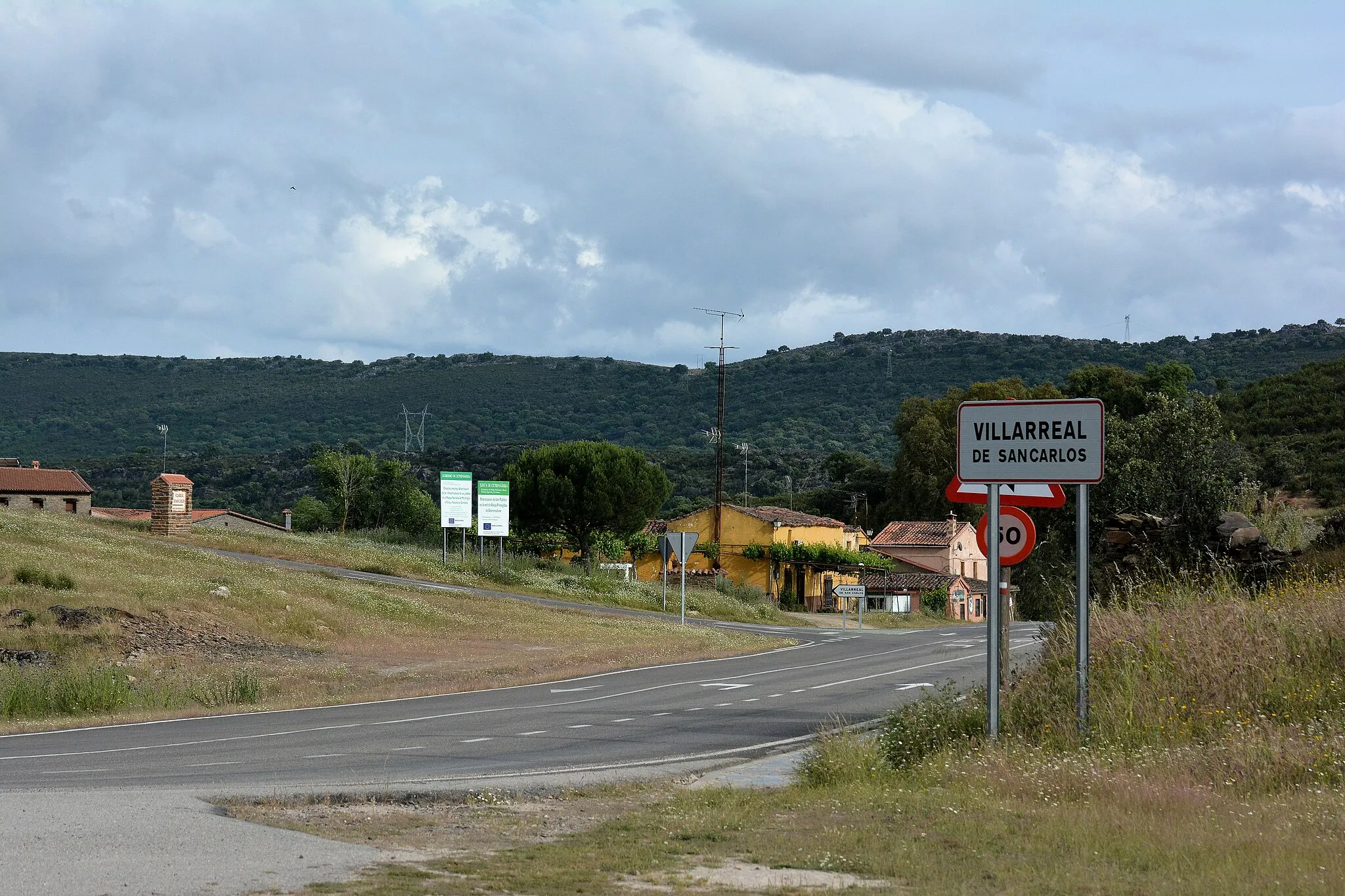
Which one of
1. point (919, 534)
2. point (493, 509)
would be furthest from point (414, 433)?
point (493, 509)

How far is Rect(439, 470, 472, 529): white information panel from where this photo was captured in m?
58.0

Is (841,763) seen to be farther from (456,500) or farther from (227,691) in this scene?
(456,500)

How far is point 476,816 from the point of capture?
10133mm

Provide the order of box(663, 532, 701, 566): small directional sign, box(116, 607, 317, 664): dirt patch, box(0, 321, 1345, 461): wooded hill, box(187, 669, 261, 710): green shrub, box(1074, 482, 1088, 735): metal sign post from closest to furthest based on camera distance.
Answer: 1. box(1074, 482, 1088, 735): metal sign post
2. box(187, 669, 261, 710): green shrub
3. box(116, 607, 317, 664): dirt patch
4. box(663, 532, 701, 566): small directional sign
5. box(0, 321, 1345, 461): wooded hill

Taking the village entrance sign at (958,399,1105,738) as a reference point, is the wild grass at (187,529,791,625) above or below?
below

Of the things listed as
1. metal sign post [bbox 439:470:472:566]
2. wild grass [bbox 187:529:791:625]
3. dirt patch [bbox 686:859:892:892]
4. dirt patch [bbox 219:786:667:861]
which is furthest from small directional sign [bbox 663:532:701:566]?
dirt patch [bbox 686:859:892:892]

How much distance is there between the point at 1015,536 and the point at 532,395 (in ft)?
502

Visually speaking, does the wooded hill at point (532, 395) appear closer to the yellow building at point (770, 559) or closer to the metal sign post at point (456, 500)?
the yellow building at point (770, 559)

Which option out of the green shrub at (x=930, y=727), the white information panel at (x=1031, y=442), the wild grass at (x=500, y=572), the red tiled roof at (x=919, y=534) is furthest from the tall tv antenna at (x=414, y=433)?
the white information panel at (x=1031, y=442)

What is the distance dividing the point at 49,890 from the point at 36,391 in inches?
6689

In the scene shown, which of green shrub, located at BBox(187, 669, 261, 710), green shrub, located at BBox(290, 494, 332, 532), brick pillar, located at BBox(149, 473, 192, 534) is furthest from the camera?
green shrub, located at BBox(290, 494, 332, 532)

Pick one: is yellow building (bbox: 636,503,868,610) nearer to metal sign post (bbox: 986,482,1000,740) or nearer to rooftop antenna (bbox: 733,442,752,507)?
rooftop antenna (bbox: 733,442,752,507)

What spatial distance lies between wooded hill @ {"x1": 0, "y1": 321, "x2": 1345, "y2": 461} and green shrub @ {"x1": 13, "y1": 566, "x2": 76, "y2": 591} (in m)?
98.9

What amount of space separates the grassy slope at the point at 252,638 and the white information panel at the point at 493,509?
1069 centimetres
